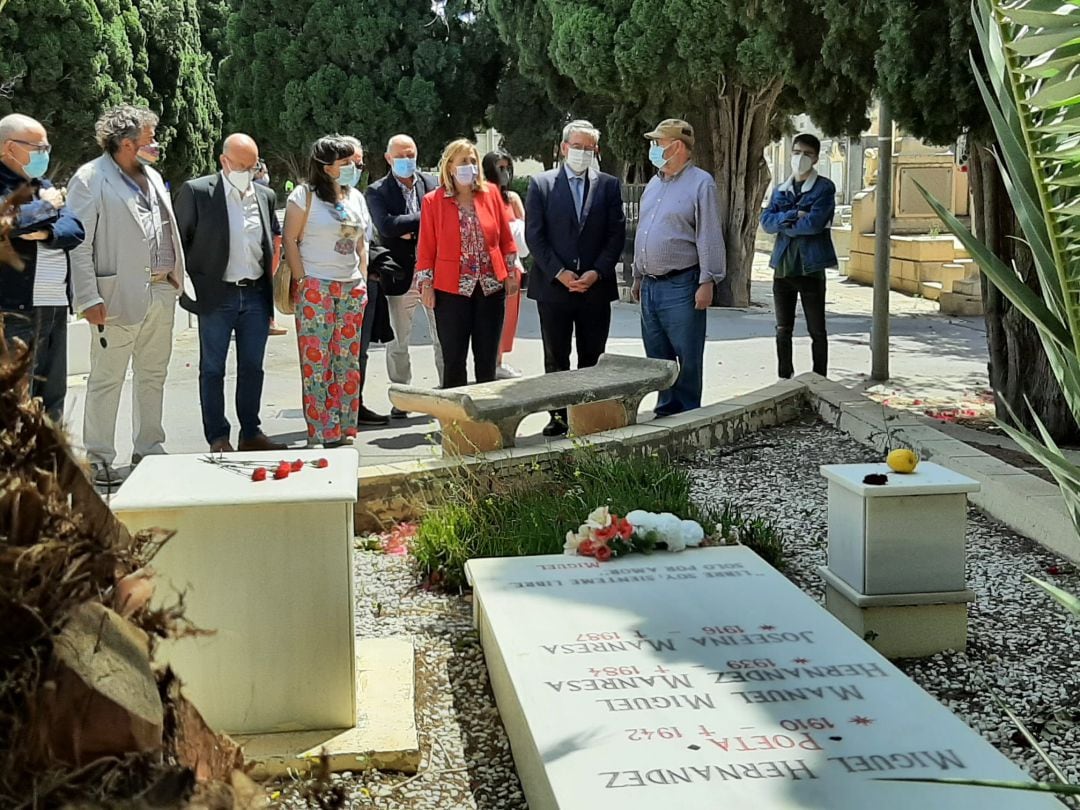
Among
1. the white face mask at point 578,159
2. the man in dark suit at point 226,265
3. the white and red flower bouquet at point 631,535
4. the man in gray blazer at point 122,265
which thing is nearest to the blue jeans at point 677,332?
the white face mask at point 578,159

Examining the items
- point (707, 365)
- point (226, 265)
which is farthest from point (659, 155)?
point (707, 365)

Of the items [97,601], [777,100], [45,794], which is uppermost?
[777,100]

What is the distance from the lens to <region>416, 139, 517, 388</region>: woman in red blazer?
7.62 m

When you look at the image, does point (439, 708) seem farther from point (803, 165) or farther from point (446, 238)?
point (803, 165)

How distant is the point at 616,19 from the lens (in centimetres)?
1554

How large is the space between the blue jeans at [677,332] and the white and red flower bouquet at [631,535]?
129 inches

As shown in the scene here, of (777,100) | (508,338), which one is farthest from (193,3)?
(508,338)

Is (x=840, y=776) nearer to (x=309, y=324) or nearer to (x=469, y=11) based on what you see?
(x=309, y=324)

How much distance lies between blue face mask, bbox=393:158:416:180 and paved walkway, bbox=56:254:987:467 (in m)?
1.69

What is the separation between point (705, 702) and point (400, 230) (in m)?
5.83

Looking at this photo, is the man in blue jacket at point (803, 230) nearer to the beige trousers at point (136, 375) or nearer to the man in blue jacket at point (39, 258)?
the beige trousers at point (136, 375)

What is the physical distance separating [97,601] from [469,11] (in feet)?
89.1

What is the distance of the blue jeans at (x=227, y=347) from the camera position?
7039 millimetres

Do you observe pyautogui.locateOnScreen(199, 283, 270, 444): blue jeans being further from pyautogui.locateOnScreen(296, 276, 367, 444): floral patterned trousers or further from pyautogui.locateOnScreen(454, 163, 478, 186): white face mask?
pyautogui.locateOnScreen(454, 163, 478, 186): white face mask
